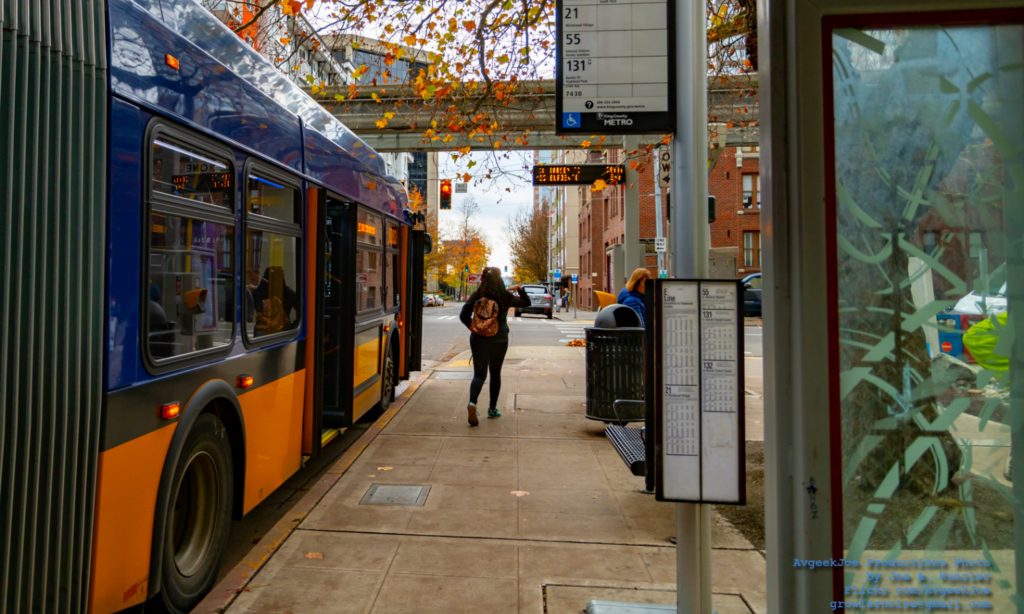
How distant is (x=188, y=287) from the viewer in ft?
10.5

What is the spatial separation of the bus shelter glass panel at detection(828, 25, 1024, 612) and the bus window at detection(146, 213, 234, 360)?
274cm

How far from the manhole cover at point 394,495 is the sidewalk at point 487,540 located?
0.05 ft

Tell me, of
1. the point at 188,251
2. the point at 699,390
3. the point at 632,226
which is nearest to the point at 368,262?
the point at 188,251

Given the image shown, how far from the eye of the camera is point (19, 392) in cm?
221

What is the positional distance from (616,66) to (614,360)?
13.0 ft

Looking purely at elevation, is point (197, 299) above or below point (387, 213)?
below

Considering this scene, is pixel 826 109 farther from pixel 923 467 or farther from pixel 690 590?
pixel 690 590

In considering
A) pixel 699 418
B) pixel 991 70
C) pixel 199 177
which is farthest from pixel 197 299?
pixel 991 70

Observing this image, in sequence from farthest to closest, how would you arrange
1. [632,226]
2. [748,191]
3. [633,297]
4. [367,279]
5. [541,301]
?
1. [748,191]
2. [541,301]
3. [632,226]
4. [633,297]
5. [367,279]

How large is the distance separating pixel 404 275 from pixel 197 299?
566 cm

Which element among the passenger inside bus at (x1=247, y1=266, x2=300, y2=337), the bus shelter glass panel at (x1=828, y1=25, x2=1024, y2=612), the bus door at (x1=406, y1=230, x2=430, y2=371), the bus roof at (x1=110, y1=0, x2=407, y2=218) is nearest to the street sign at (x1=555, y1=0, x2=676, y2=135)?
the bus shelter glass panel at (x1=828, y1=25, x2=1024, y2=612)

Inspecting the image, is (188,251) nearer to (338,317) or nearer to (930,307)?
(930,307)

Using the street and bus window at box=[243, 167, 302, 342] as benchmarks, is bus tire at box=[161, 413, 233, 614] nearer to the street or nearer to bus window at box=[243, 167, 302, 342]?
bus window at box=[243, 167, 302, 342]

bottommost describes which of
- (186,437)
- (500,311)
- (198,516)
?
(198,516)
